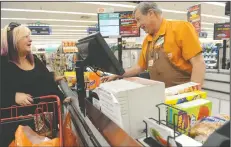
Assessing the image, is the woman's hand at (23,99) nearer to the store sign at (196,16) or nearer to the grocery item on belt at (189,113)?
the grocery item on belt at (189,113)

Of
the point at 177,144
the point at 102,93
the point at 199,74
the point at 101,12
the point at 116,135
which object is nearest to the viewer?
the point at 177,144

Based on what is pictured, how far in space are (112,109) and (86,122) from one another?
452mm

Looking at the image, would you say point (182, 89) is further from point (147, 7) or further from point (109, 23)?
point (109, 23)

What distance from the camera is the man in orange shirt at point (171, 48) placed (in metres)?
2.06

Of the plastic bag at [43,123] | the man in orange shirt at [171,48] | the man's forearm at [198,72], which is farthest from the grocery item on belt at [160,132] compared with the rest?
the man's forearm at [198,72]

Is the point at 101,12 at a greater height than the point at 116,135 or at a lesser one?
greater

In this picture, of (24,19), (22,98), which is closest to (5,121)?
(22,98)

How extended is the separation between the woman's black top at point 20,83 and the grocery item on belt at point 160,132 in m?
1.37

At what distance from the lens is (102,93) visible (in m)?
1.15

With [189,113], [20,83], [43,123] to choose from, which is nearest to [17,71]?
[20,83]

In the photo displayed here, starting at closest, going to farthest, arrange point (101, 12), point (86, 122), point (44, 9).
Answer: point (86, 122), point (101, 12), point (44, 9)

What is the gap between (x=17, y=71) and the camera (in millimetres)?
2074

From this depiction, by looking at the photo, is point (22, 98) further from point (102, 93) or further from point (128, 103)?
point (128, 103)

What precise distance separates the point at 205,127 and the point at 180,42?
126cm
